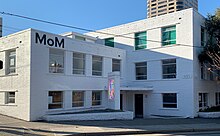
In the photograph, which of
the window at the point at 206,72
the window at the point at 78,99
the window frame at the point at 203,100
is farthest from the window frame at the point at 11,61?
the window at the point at 206,72

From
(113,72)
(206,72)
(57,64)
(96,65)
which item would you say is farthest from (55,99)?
(206,72)

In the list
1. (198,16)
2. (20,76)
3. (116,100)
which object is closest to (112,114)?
(116,100)

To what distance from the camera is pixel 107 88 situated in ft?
81.6

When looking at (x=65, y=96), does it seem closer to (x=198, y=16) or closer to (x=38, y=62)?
(x=38, y=62)

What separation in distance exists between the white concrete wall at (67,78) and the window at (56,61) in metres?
0.36

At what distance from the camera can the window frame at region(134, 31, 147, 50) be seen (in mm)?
27719

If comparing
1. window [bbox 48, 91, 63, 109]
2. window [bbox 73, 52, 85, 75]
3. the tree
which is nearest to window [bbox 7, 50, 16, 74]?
window [bbox 48, 91, 63, 109]

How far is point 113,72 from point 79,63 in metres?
3.09

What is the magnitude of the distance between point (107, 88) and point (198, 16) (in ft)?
36.2

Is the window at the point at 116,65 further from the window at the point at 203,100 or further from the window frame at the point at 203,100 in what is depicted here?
the window at the point at 203,100

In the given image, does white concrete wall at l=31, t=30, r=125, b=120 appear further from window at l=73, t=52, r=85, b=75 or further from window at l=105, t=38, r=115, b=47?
window at l=105, t=38, r=115, b=47

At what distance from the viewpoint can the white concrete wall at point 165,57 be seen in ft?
79.3

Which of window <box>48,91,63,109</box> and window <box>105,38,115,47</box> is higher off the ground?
window <box>105,38,115,47</box>

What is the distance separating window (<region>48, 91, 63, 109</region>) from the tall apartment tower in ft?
89.9
